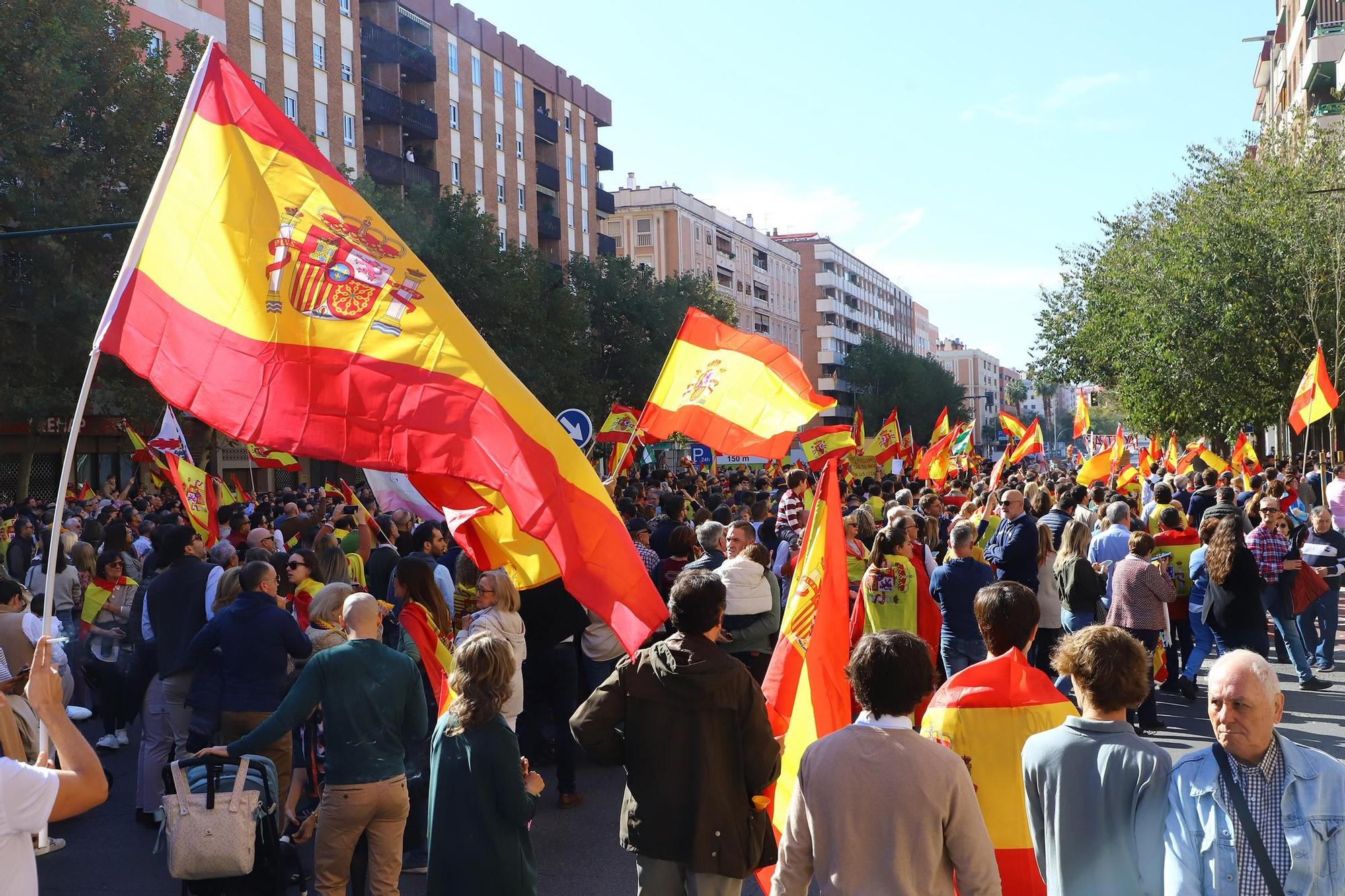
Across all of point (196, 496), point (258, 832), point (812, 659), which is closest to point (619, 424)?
point (196, 496)

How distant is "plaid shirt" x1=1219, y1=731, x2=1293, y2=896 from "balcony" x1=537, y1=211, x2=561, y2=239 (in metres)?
59.0

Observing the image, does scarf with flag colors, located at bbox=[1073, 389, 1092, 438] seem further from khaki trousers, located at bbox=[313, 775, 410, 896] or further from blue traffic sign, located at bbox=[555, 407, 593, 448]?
khaki trousers, located at bbox=[313, 775, 410, 896]

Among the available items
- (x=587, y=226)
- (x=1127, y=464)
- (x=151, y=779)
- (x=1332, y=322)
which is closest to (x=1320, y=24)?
(x=1332, y=322)

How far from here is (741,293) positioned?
93438 mm

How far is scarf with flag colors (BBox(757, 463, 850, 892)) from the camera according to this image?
528cm

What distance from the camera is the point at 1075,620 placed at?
927 centimetres

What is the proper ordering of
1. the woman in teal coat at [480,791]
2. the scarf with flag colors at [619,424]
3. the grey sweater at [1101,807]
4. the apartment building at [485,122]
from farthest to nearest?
1. the apartment building at [485,122]
2. the scarf with flag colors at [619,424]
3. the woman in teal coat at [480,791]
4. the grey sweater at [1101,807]

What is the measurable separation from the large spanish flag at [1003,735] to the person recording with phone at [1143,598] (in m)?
5.23

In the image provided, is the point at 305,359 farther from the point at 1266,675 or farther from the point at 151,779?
the point at 151,779

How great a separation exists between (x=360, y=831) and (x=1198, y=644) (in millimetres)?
7565

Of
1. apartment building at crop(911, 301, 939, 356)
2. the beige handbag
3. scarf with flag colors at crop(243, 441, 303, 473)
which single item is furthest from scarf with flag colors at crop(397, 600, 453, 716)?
apartment building at crop(911, 301, 939, 356)

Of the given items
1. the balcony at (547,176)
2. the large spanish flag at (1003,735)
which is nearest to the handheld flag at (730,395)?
the large spanish flag at (1003,735)

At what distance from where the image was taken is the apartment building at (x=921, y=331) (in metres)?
158

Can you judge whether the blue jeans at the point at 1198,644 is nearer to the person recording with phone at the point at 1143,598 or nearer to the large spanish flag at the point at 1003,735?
the person recording with phone at the point at 1143,598
